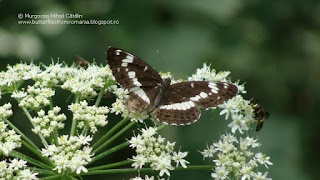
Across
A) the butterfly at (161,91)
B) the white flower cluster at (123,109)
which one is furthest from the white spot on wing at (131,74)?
the white flower cluster at (123,109)

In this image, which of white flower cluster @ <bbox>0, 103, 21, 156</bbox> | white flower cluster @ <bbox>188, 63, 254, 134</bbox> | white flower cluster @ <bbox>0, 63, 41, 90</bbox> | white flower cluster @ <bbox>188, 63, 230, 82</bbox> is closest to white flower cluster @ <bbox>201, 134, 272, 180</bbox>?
white flower cluster @ <bbox>188, 63, 254, 134</bbox>

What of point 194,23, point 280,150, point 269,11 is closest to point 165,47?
point 194,23

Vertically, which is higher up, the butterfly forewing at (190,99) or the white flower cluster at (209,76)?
the white flower cluster at (209,76)

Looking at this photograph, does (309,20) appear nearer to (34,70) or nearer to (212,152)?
(212,152)

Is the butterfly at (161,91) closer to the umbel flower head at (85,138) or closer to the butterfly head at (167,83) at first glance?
the butterfly head at (167,83)

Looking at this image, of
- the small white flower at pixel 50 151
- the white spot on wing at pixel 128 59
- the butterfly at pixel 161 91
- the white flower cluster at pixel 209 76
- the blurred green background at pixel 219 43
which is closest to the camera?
the small white flower at pixel 50 151

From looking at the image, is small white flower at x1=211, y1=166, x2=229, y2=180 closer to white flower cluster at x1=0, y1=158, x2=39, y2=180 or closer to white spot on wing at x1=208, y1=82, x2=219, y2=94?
white spot on wing at x1=208, y1=82, x2=219, y2=94

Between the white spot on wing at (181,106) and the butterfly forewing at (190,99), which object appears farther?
the white spot on wing at (181,106)
